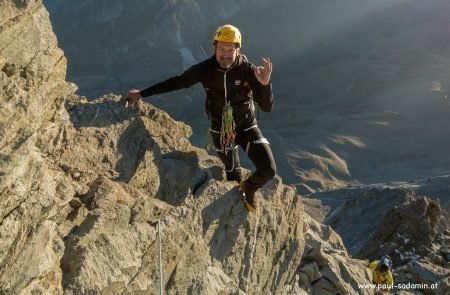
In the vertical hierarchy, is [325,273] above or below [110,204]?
below

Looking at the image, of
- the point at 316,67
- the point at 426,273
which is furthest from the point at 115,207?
the point at 316,67

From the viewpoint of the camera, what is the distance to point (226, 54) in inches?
277

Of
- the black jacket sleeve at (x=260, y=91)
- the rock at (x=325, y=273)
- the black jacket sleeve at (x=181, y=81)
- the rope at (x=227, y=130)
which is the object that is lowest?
the rock at (x=325, y=273)

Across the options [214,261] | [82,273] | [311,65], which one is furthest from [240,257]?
[311,65]

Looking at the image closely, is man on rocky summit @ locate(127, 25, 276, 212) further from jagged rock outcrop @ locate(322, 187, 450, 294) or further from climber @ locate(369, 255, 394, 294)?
jagged rock outcrop @ locate(322, 187, 450, 294)

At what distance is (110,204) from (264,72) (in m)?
2.44

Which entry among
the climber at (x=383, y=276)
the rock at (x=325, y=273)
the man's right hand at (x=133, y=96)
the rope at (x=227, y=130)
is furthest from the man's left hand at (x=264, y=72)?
the climber at (x=383, y=276)

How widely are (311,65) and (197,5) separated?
46.2 m

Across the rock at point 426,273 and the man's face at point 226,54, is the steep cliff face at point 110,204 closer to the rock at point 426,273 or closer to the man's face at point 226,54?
the man's face at point 226,54

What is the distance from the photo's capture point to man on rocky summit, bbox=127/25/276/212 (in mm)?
7012

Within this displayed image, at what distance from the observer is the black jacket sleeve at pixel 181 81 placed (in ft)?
24.1

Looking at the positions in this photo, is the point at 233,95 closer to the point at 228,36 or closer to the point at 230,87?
the point at 230,87

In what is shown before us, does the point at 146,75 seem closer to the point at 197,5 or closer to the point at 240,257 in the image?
the point at 197,5

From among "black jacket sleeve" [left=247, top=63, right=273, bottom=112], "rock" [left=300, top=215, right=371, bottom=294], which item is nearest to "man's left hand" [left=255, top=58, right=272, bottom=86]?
"black jacket sleeve" [left=247, top=63, right=273, bottom=112]
